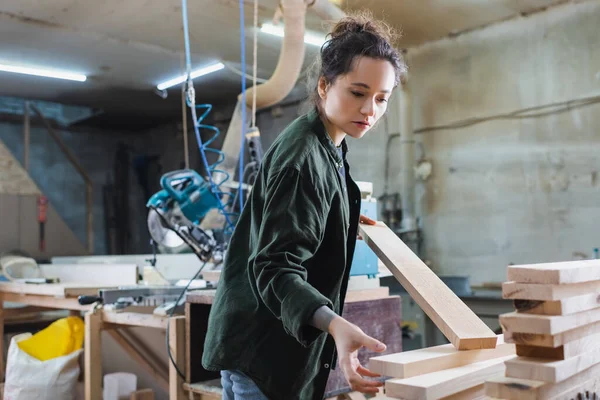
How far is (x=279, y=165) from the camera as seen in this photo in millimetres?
961

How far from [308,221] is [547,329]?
0.38 metres

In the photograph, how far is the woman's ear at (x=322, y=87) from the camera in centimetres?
111

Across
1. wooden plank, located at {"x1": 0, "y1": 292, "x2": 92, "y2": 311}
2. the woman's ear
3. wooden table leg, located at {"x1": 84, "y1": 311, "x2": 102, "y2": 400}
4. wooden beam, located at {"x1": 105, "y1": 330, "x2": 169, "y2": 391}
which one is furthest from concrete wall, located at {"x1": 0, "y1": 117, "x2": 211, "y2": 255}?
the woman's ear

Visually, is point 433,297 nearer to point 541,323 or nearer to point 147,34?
point 541,323

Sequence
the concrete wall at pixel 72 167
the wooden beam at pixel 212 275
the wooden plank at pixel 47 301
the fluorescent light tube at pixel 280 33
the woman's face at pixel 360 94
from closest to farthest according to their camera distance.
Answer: the woman's face at pixel 360 94 < the wooden beam at pixel 212 275 < the wooden plank at pixel 47 301 < the fluorescent light tube at pixel 280 33 < the concrete wall at pixel 72 167

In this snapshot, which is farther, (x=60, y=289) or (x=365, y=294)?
(x=60, y=289)

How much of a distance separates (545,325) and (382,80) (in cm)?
49

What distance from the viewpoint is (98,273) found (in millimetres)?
3516

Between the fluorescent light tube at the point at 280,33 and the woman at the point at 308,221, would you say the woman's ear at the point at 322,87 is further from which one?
the fluorescent light tube at the point at 280,33

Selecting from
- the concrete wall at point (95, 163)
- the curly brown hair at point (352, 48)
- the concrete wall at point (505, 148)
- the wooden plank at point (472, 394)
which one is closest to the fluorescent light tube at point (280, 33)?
the concrete wall at point (505, 148)

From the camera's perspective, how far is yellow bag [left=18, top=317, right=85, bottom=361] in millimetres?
2664

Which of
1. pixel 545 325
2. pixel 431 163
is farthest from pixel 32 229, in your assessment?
pixel 545 325

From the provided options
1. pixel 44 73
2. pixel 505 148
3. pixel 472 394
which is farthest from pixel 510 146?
pixel 44 73

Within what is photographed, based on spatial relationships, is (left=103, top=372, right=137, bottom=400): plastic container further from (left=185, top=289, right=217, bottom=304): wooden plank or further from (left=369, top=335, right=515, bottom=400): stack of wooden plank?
(left=369, top=335, right=515, bottom=400): stack of wooden plank
